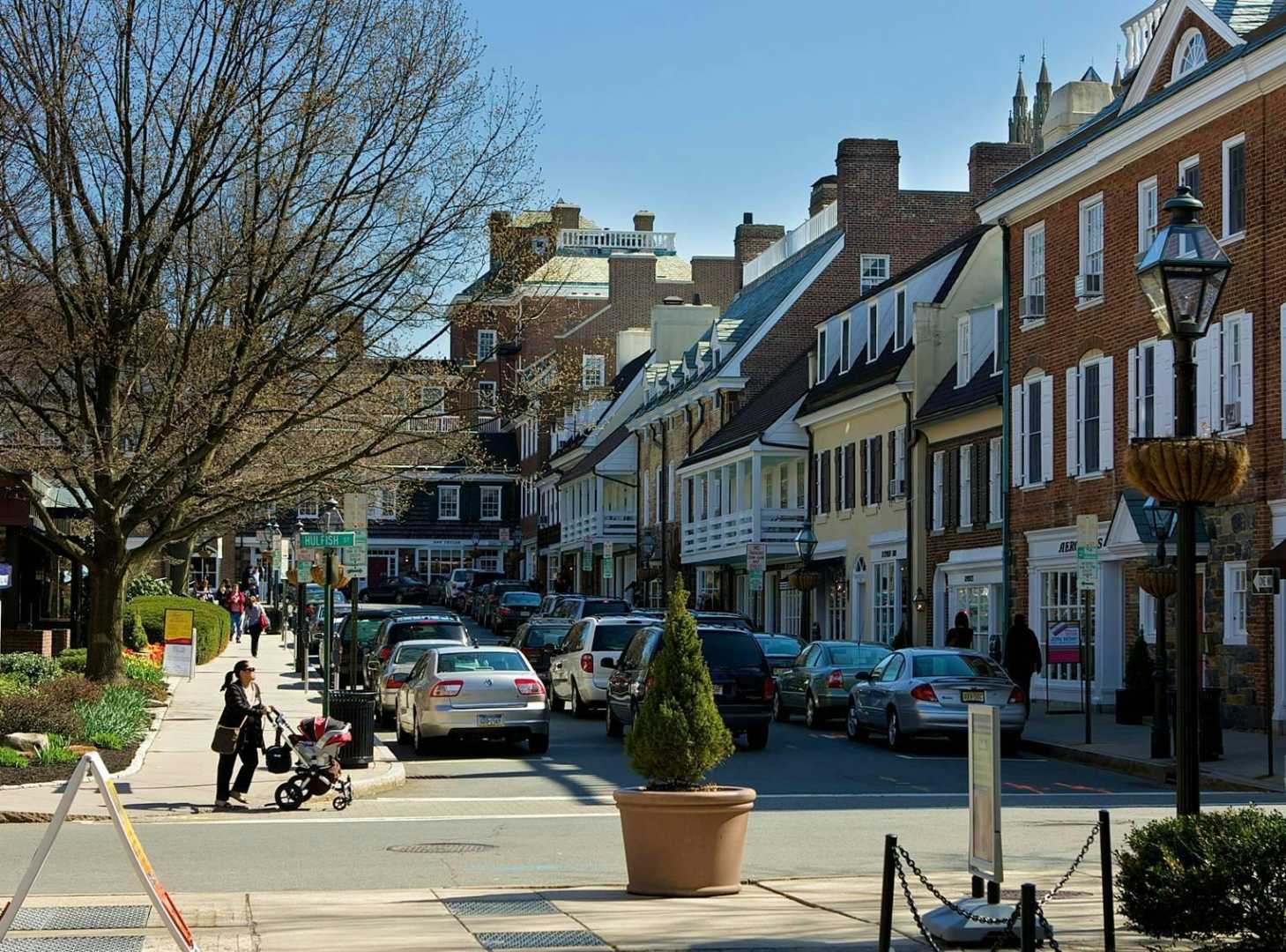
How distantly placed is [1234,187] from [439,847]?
18145mm

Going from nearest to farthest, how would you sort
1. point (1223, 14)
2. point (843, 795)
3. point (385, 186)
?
point (843, 795) < point (385, 186) < point (1223, 14)

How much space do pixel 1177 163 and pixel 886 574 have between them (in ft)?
53.9

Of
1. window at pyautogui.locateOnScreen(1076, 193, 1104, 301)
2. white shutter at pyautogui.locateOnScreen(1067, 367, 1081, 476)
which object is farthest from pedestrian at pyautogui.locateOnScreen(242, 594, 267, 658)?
window at pyautogui.locateOnScreen(1076, 193, 1104, 301)

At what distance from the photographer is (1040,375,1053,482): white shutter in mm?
34688

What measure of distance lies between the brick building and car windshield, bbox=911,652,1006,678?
3.00 metres

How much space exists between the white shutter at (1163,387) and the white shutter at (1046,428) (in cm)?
430

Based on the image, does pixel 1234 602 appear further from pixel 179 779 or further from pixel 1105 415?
pixel 179 779

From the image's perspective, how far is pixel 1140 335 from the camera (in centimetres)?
3100

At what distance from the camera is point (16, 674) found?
29453 mm

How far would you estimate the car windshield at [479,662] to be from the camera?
25.1 metres

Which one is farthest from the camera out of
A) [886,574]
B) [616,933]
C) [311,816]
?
[886,574]

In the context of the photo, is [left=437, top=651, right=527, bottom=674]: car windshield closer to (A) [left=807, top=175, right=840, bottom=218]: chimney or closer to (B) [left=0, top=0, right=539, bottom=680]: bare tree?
(B) [left=0, top=0, right=539, bottom=680]: bare tree

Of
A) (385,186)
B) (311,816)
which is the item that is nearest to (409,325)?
(385,186)

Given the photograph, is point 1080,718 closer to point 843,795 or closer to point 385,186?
point 843,795
